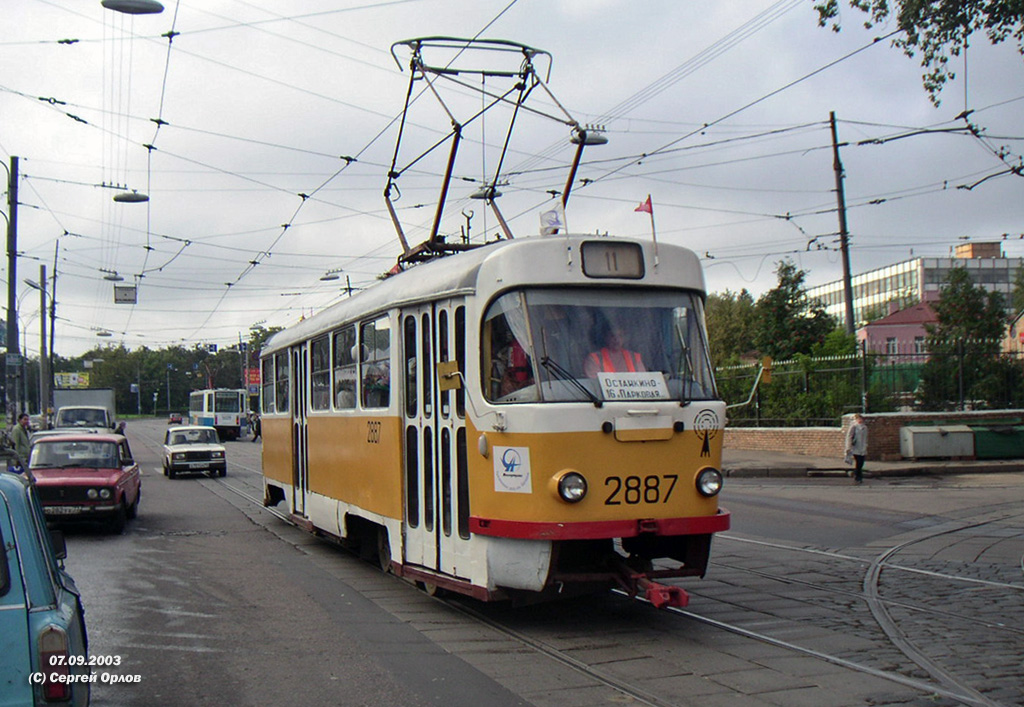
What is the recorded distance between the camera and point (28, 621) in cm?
410

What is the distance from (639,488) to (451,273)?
2.43 meters

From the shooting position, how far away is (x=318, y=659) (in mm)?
7410

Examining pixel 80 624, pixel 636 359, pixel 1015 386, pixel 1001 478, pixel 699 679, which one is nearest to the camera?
pixel 80 624

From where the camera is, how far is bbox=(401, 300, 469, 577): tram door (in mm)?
8453

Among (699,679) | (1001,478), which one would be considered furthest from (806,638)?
(1001,478)

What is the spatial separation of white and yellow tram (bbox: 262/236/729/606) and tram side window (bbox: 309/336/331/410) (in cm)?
328

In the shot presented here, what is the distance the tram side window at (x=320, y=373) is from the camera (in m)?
12.5

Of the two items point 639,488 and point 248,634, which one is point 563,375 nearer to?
point 639,488

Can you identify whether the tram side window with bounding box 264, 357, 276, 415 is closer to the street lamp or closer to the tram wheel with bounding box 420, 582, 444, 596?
the tram wheel with bounding box 420, 582, 444, 596

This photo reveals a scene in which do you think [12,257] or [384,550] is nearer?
[384,550]

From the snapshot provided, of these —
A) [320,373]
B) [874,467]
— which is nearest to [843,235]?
[874,467]

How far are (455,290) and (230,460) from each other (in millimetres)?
33613

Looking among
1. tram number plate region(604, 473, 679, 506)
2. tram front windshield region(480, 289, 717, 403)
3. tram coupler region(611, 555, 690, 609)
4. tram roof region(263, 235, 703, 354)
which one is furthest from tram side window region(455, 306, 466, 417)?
tram coupler region(611, 555, 690, 609)

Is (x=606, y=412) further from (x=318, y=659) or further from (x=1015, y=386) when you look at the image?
(x=1015, y=386)
